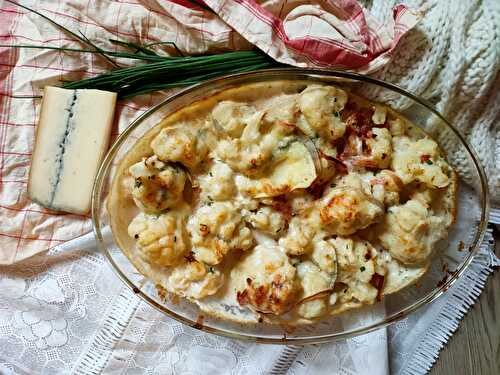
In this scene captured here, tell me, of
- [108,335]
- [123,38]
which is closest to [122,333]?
[108,335]

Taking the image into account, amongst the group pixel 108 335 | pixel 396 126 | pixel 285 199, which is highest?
pixel 396 126

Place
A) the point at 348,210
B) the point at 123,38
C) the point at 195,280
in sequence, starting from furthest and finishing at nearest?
1. the point at 123,38
2. the point at 195,280
3. the point at 348,210

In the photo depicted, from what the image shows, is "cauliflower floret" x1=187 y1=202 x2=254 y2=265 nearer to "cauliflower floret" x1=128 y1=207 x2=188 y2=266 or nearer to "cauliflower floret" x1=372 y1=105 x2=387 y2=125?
"cauliflower floret" x1=128 y1=207 x2=188 y2=266

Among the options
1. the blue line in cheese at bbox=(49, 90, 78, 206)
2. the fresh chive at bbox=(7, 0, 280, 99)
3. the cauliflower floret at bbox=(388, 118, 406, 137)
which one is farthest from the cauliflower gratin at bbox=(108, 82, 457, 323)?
the blue line in cheese at bbox=(49, 90, 78, 206)

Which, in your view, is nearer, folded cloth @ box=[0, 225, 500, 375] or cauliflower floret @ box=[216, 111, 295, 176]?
cauliflower floret @ box=[216, 111, 295, 176]

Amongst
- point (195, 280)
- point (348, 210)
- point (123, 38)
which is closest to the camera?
point (348, 210)

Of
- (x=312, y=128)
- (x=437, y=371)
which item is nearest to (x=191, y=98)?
(x=312, y=128)

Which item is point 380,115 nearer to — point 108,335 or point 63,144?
point 63,144
